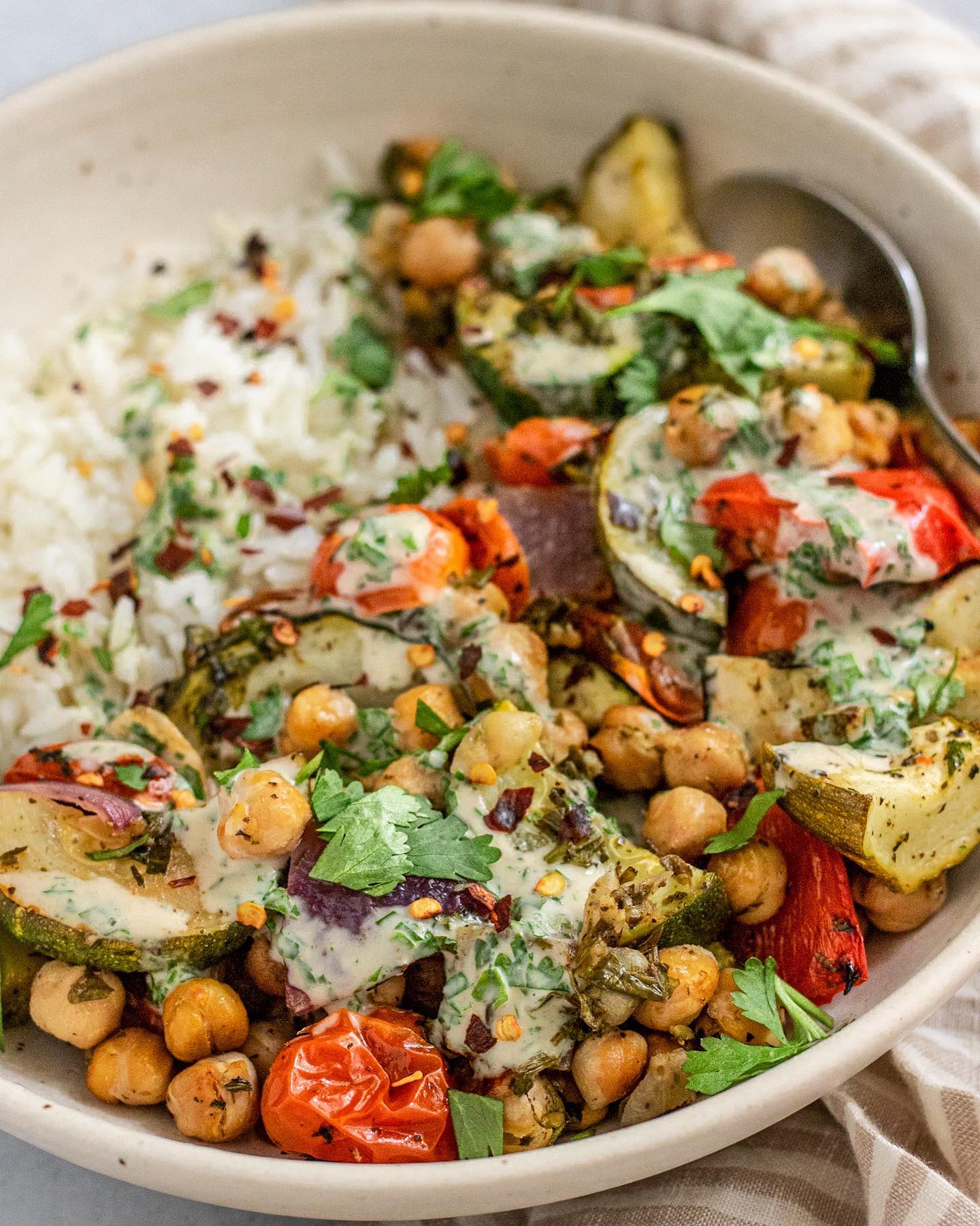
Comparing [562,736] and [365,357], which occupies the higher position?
[365,357]

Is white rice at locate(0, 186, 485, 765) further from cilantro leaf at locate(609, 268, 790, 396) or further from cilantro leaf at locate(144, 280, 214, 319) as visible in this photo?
cilantro leaf at locate(609, 268, 790, 396)

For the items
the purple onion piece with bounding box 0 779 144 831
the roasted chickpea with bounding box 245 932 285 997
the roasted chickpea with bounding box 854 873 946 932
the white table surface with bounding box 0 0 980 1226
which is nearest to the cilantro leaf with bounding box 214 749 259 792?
the purple onion piece with bounding box 0 779 144 831

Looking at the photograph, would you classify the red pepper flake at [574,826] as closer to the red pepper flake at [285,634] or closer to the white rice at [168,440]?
the red pepper flake at [285,634]

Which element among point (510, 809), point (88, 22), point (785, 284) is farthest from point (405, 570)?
point (88, 22)

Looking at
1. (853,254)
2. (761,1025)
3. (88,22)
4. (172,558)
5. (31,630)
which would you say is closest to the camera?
(761,1025)

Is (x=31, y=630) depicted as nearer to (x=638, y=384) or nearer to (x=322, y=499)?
(x=322, y=499)
